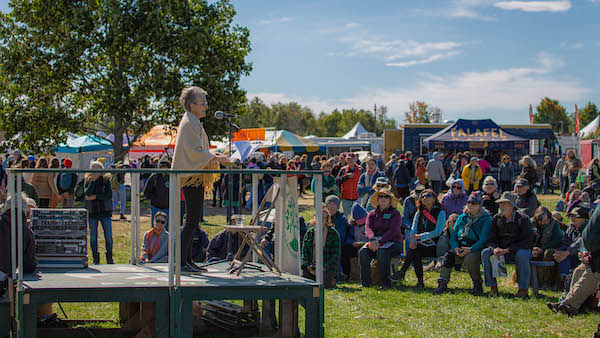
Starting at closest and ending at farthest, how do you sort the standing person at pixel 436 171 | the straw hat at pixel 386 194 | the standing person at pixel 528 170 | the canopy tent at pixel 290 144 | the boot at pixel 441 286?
the boot at pixel 441 286, the straw hat at pixel 386 194, the standing person at pixel 528 170, the standing person at pixel 436 171, the canopy tent at pixel 290 144

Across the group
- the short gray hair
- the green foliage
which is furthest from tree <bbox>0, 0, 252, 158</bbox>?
the green foliage

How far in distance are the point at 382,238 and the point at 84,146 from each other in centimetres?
Answer: 1820

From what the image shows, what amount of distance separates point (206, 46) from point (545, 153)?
52.3 ft

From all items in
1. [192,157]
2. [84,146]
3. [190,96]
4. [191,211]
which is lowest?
[191,211]

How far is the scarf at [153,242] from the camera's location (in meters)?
8.04

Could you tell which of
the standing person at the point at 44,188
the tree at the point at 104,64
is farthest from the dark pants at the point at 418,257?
the tree at the point at 104,64

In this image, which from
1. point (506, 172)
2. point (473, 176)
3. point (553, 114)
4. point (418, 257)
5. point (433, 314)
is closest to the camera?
point (433, 314)

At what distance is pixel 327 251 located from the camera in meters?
8.73

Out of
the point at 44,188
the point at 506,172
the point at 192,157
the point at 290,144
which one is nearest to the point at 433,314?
the point at 192,157

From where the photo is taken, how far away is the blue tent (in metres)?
24.2

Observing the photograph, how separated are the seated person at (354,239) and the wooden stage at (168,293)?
407 centimetres

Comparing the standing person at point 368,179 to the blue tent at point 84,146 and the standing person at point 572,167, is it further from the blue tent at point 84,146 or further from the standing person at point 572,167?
the blue tent at point 84,146

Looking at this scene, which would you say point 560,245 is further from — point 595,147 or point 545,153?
point 595,147

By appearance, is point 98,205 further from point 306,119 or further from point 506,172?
point 306,119
